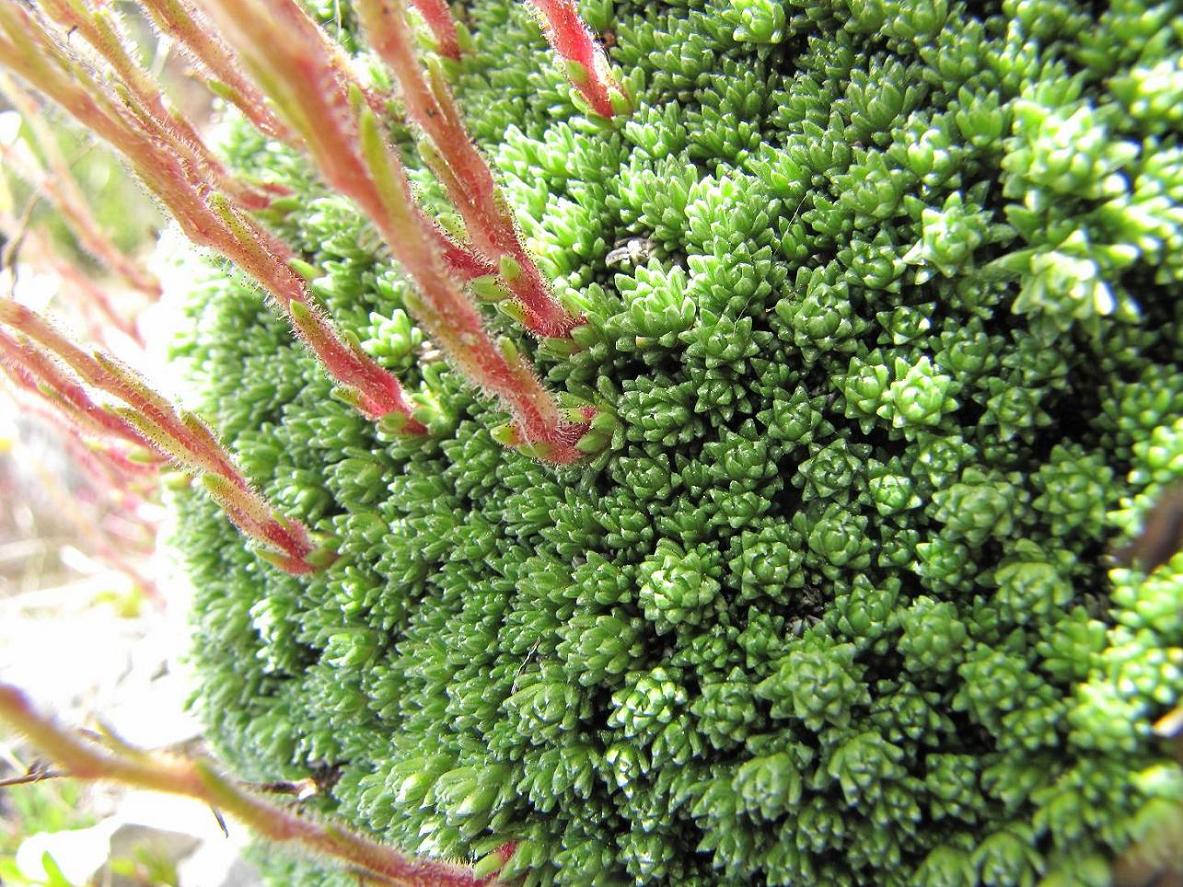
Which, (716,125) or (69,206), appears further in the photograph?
(69,206)

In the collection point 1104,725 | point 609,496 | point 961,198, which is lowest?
point 1104,725

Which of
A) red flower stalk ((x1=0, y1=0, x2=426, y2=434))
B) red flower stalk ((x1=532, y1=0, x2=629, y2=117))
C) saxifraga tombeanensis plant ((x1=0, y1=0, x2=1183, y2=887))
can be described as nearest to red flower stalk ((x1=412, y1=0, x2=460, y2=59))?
saxifraga tombeanensis plant ((x1=0, y1=0, x2=1183, y2=887))

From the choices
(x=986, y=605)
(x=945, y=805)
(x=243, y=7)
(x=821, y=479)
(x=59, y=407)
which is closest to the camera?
(x=243, y=7)

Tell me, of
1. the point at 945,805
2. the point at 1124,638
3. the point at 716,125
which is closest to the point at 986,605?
the point at 1124,638

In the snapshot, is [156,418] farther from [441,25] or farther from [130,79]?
[441,25]

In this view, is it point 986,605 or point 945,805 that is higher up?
point 986,605

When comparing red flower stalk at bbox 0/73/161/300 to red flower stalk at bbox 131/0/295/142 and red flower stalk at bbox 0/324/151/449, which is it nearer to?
red flower stalk at bbox 0/324/151/449

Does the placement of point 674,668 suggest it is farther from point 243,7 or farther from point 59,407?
point 59,407

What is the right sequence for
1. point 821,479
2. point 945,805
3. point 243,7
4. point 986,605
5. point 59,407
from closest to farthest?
1. point 243,7
2. point 945,805
3. point 986,605
4. point 821,479
5. point 59,407
